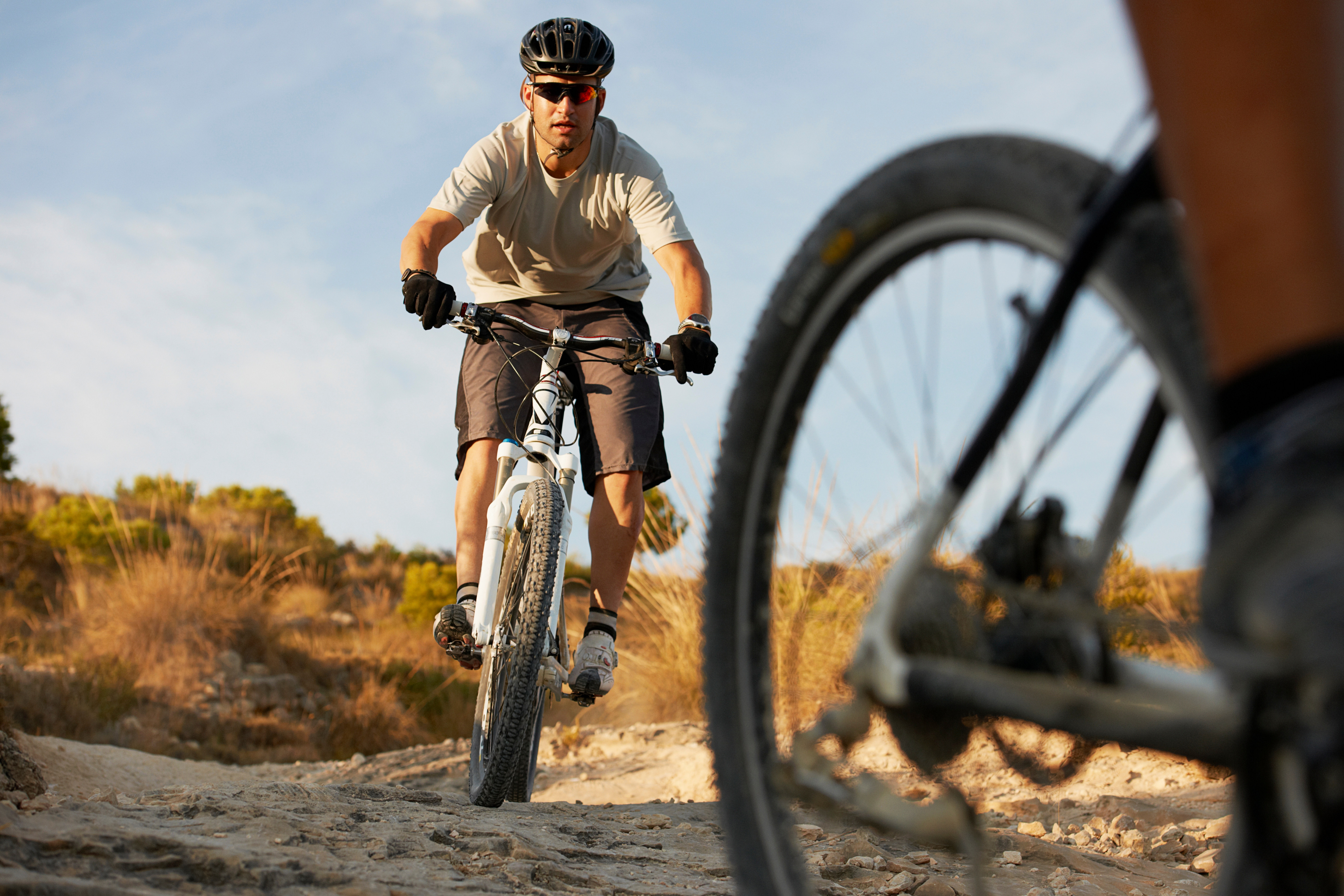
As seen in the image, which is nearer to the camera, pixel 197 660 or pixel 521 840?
pixel 521 840

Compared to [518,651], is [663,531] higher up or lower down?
higher up

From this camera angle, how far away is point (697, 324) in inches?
133

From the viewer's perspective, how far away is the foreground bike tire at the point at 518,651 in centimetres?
303

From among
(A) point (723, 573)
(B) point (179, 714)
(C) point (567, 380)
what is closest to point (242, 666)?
(B) point (179, 714)

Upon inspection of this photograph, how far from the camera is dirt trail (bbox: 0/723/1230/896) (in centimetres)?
183

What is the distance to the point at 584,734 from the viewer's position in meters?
6.77

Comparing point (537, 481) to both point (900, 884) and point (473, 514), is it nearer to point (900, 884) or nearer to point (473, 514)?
point (473, 514)

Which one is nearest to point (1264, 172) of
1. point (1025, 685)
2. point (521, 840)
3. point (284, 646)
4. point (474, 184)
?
point (1025, 685)

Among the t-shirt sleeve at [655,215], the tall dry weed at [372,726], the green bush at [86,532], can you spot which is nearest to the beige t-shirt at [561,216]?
the t-shirt sleeve at [655,215]

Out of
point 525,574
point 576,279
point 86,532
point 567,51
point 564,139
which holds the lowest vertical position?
point 525,574

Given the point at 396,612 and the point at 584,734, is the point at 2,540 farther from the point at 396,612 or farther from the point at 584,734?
the point at 584,734

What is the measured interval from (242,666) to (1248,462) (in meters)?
11.6

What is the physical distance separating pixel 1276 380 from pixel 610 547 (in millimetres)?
3097

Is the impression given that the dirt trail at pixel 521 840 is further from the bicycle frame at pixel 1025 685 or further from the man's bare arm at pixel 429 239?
the man's bare arm at pixel 429 239
